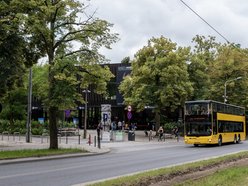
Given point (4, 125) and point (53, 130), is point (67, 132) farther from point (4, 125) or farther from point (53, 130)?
point (53, 130)

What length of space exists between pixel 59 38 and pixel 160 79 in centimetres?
2811

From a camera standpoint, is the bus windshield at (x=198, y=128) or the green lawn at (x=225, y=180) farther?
the bus windshield at (x=198, y=128)

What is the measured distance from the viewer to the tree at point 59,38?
2609cm

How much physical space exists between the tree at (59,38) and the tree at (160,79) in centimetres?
2476

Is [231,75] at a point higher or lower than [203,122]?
higher

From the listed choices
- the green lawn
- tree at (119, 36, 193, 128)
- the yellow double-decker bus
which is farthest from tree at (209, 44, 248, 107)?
the green lawn

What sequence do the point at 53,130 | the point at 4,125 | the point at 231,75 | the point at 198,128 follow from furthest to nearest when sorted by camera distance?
the point at 231,75, the point at 4,125, the point at 198,128, the point at 53,130

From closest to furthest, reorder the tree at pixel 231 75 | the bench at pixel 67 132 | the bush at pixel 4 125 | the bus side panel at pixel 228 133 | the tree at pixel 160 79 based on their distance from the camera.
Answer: the bus side panel at pixel 228 133, the bench at pixel 67 132, the tree at pixel 160 79, the bush at pixel 4 125, the tree at pixel 231 75

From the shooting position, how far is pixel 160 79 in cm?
5494

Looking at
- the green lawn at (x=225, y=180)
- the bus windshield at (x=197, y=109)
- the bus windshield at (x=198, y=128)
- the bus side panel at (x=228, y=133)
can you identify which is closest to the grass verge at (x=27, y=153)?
the green lawn at (x=225, y=180)

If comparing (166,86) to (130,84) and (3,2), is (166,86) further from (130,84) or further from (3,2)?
(3,2)

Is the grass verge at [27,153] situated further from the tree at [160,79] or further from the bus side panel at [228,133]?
the tree at [160,79]

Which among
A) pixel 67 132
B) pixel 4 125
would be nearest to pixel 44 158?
pixel 67 132

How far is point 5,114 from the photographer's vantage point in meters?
57.7
